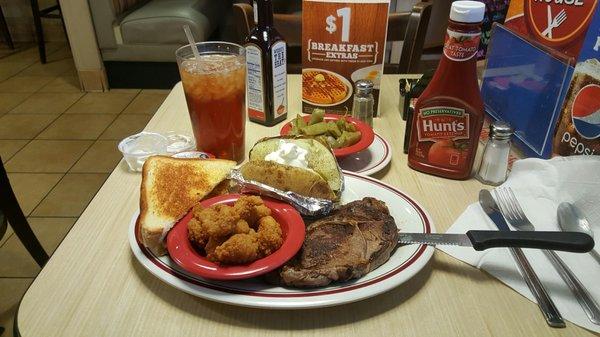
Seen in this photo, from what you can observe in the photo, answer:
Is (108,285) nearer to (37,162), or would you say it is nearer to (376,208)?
(376,208)

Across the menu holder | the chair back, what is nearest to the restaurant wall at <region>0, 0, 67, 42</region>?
the chair back

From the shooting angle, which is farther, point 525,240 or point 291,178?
point 291,178

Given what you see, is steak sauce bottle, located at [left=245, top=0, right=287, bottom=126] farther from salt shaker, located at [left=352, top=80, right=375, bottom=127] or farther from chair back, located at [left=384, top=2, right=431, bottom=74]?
chair back, located at [left=384, top=2, right=431, bottom=74]

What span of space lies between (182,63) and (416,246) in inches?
23.8

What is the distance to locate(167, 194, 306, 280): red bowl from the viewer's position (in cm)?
59

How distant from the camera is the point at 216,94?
3.07 feet

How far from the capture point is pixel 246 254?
1.96 ft

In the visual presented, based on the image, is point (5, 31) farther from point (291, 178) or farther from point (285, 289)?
point (285, 289)

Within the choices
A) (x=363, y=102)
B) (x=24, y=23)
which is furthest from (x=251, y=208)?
(x=24, y=23)

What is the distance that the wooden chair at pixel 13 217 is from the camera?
4.35 feet

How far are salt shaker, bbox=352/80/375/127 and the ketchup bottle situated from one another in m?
0.19

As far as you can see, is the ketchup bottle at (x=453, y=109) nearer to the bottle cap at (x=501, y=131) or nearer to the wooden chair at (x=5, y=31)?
the bottle cap at (x=501, y=131)

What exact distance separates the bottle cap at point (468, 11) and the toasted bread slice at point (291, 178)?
1.20 feet

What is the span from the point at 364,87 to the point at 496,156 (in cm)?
35
